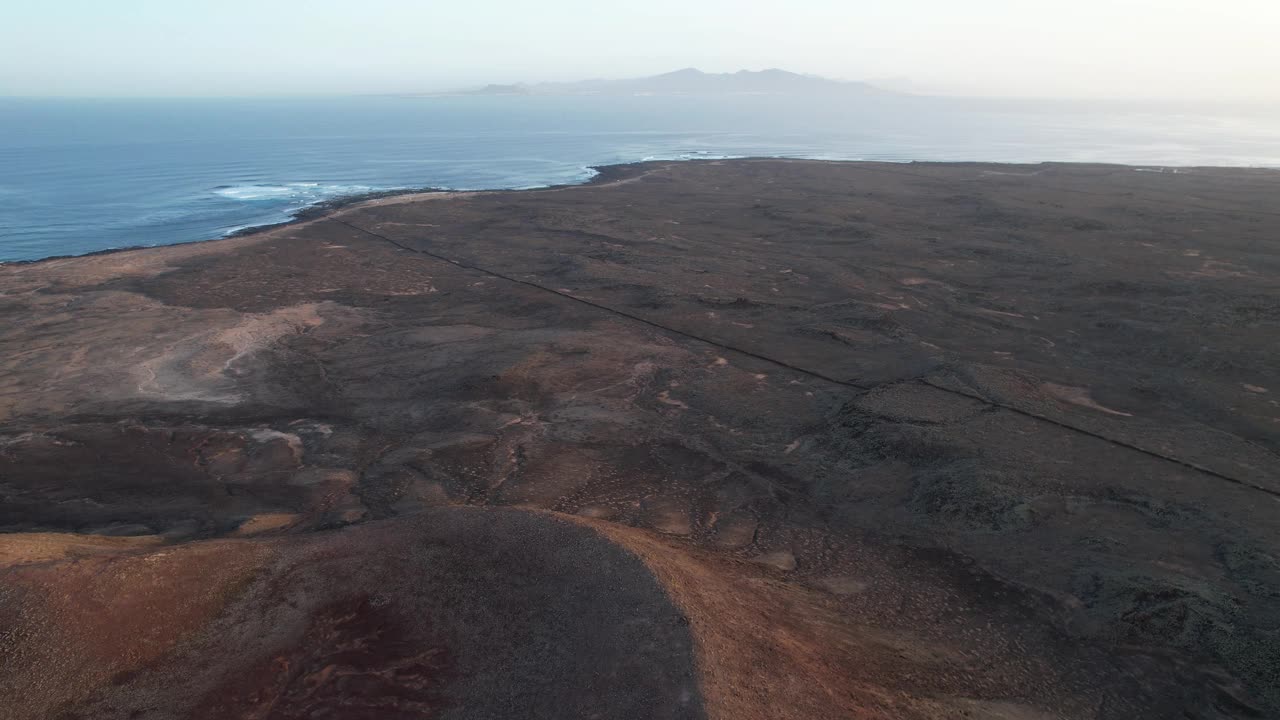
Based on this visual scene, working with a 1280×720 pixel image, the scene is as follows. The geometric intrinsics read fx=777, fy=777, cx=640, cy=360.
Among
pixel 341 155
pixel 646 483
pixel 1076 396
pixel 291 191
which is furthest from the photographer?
pixel 341 155

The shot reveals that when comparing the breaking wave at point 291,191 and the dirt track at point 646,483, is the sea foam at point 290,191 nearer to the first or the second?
the breaking wave at point 291,191

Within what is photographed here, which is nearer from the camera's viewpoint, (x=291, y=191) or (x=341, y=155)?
(x=291, y=191)

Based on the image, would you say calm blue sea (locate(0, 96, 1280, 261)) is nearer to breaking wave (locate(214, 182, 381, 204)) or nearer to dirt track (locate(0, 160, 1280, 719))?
breaking wave (locate(214, 182, 381, 204))

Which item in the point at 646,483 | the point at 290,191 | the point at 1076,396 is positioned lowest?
the point at 646,483

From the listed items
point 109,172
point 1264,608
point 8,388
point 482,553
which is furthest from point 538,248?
point 109,172

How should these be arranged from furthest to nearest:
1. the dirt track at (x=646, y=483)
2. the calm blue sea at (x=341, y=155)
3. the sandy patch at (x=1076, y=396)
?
the calm blue sea at (x=341, y=155) → the sandy patch at (x=1076, y=396) → the dirt track at (x=646, y=483)

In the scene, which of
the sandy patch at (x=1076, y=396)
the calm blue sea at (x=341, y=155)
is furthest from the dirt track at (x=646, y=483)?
the calm blue sea at (x=341, y=155)

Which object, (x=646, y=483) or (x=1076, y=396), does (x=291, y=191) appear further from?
(x=1076, y=396)

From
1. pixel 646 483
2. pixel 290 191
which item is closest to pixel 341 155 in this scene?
pixel 290 191
